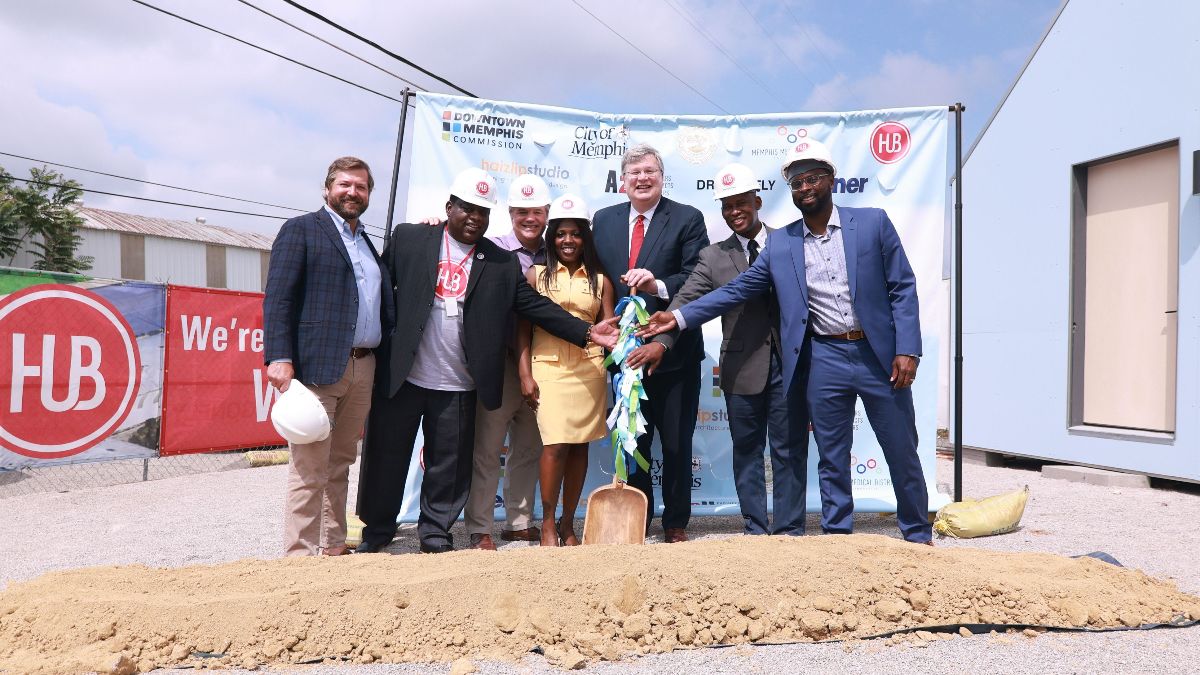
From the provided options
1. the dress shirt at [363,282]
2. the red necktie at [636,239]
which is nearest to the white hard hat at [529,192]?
the red necktie at [636,239]

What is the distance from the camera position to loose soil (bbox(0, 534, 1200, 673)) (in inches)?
107

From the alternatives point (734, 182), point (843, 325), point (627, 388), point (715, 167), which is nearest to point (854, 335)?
point (843, 325)

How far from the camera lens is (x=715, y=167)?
204 inches

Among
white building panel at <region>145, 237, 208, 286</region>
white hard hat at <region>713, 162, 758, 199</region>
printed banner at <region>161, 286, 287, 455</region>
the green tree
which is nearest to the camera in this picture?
white hard hat at <region>713, 162, 758, 199</region>

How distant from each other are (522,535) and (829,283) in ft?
7.18

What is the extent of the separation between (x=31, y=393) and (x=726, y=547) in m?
5.57

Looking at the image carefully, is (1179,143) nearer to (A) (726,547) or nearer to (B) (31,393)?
(A) (726,547)

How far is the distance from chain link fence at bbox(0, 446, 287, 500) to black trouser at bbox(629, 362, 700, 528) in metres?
4.79

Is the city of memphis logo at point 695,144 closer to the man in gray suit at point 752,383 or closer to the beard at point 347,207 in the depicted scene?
the man in gray suit at point 752,383

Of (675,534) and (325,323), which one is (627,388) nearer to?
(675,534)

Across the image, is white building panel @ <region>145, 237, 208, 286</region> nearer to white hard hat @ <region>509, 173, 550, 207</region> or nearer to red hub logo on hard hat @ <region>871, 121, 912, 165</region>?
white hard hat @ <region>509, 173, 550, 207</region>

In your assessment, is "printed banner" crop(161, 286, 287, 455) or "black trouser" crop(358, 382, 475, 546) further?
"printed banner" crop(161, 286, 287, 455)

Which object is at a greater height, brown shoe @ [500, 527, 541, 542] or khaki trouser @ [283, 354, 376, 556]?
khaki trouser @ [283, 354, 376, 556]

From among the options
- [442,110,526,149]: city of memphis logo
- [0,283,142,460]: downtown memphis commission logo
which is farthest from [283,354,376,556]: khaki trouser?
[0,283,142,460]: downtown memphis commission logo
